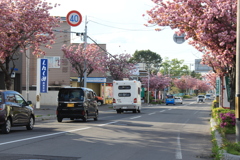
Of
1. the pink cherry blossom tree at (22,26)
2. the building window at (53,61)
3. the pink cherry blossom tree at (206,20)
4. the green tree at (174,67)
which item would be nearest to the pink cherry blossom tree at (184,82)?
the green tree at (174,67)

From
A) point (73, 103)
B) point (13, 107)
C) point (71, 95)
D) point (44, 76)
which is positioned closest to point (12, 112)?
point (13, 107)

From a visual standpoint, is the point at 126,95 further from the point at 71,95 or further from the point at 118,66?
the point at 118,66

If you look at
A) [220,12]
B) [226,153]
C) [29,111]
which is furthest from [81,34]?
[226,153]

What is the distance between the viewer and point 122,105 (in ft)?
112

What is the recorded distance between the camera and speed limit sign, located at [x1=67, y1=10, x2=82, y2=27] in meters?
35.8

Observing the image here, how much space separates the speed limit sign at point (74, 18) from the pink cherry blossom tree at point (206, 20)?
19.9 m

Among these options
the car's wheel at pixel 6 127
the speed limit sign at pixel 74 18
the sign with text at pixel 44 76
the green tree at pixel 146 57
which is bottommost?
the car's wheel at pixel 6 127

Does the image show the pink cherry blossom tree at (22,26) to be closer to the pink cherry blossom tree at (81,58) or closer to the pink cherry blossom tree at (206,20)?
the pink cherry blossom tree at (206,20)

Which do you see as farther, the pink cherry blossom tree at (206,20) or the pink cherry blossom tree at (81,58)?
the pink cherry blossom tree at (81,58)

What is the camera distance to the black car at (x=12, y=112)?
1470 cm

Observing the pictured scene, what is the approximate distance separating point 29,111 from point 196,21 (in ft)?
26.3

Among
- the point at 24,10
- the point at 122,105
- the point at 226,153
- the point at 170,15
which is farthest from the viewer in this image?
the point at 122,105

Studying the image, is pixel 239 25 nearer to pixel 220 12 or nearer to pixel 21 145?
pixel 220 12

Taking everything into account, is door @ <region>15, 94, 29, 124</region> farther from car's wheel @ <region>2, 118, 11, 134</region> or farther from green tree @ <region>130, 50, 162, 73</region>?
green tree @ <region>130, 50, 162, 73</region>
